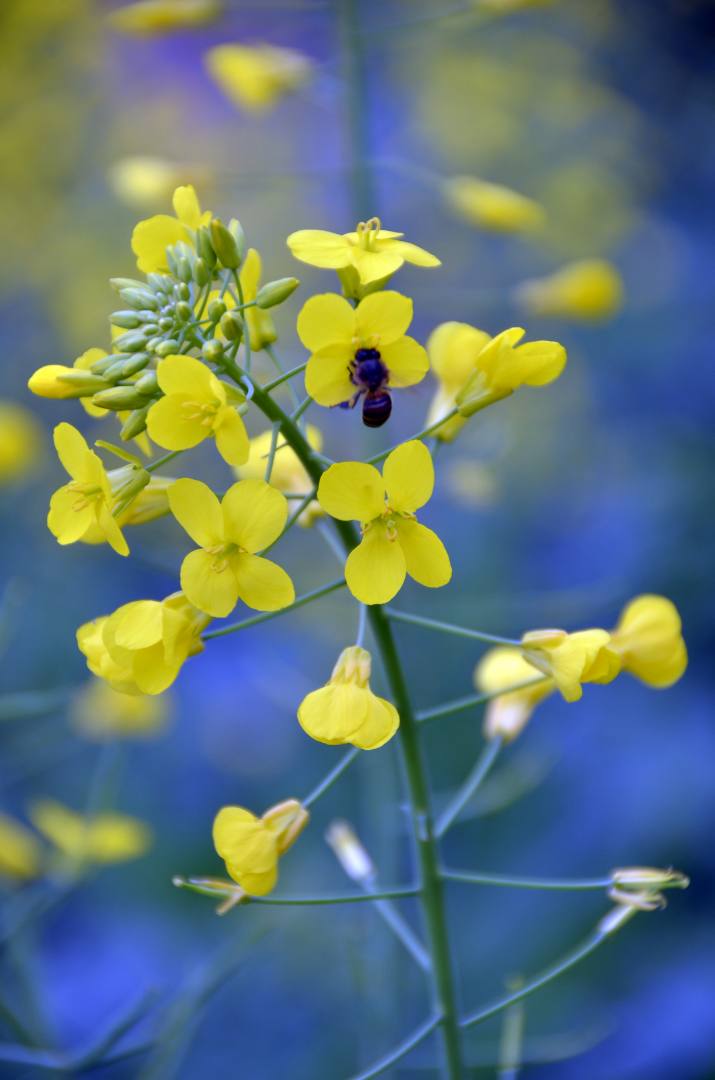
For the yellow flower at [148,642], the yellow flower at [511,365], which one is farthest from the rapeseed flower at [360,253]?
the yellow flower at [148,642]

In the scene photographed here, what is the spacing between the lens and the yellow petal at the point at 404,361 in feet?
3.10

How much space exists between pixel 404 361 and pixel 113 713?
1170mm

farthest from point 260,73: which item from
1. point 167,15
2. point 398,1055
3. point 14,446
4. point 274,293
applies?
point 398,1055

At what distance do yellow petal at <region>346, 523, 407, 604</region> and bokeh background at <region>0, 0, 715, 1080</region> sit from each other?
2.19ft

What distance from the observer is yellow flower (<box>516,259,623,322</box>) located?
212 centimetres

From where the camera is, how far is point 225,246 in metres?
0.97

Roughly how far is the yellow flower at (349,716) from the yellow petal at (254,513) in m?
0.15

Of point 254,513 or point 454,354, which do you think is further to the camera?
point 454,354

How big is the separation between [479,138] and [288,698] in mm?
2355

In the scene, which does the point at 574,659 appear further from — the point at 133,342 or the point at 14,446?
the point at 14,446

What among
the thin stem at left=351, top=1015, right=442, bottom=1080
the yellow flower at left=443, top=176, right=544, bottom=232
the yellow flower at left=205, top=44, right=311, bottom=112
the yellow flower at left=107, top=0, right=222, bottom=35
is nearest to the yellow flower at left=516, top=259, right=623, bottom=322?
the yellow flower at left=443, top=176, right=544, bottom=232

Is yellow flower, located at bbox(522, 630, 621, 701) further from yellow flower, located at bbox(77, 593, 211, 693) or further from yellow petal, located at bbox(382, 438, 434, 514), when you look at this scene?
yellow flower, located at bbox(77, 593, 211, 693)

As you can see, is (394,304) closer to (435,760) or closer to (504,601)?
(504,601)

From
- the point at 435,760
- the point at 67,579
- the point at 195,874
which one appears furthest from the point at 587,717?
the point at 67,579
